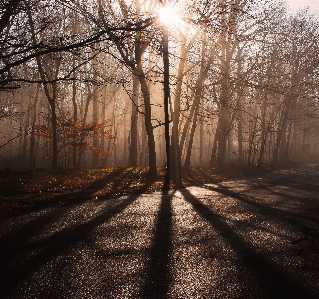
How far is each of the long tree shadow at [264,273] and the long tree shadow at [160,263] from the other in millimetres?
886

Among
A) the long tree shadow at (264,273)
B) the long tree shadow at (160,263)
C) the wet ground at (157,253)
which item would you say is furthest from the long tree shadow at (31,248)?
the long tree shadow at (264,273)

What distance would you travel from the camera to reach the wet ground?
3.76 m

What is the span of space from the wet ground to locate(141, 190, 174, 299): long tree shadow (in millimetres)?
10

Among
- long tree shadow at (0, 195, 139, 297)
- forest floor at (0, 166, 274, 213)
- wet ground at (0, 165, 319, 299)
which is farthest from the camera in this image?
forest floor at (0, 166, 274, 213)

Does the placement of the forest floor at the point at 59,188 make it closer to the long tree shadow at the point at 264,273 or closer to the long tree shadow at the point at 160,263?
the long tree shadow at the point at 160,263

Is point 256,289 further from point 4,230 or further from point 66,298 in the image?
point 4,230

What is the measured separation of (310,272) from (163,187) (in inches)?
386

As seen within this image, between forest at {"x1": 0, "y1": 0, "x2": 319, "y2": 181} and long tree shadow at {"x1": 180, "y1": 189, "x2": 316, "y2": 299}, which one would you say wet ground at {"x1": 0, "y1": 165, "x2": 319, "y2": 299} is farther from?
forest at {"x1": 0, "y1": 0, "x2": 319, "y2": 181}

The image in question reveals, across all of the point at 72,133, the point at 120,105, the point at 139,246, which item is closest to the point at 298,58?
the point at 72,133

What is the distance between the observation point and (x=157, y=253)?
4918 millimetres

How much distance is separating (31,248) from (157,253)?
63.2 inches

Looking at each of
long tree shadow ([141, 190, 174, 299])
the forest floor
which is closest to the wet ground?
long tree shadow ([141, 190, 174, 299])

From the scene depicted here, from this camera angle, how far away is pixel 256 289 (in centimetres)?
383

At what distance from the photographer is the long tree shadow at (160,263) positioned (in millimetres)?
3654
